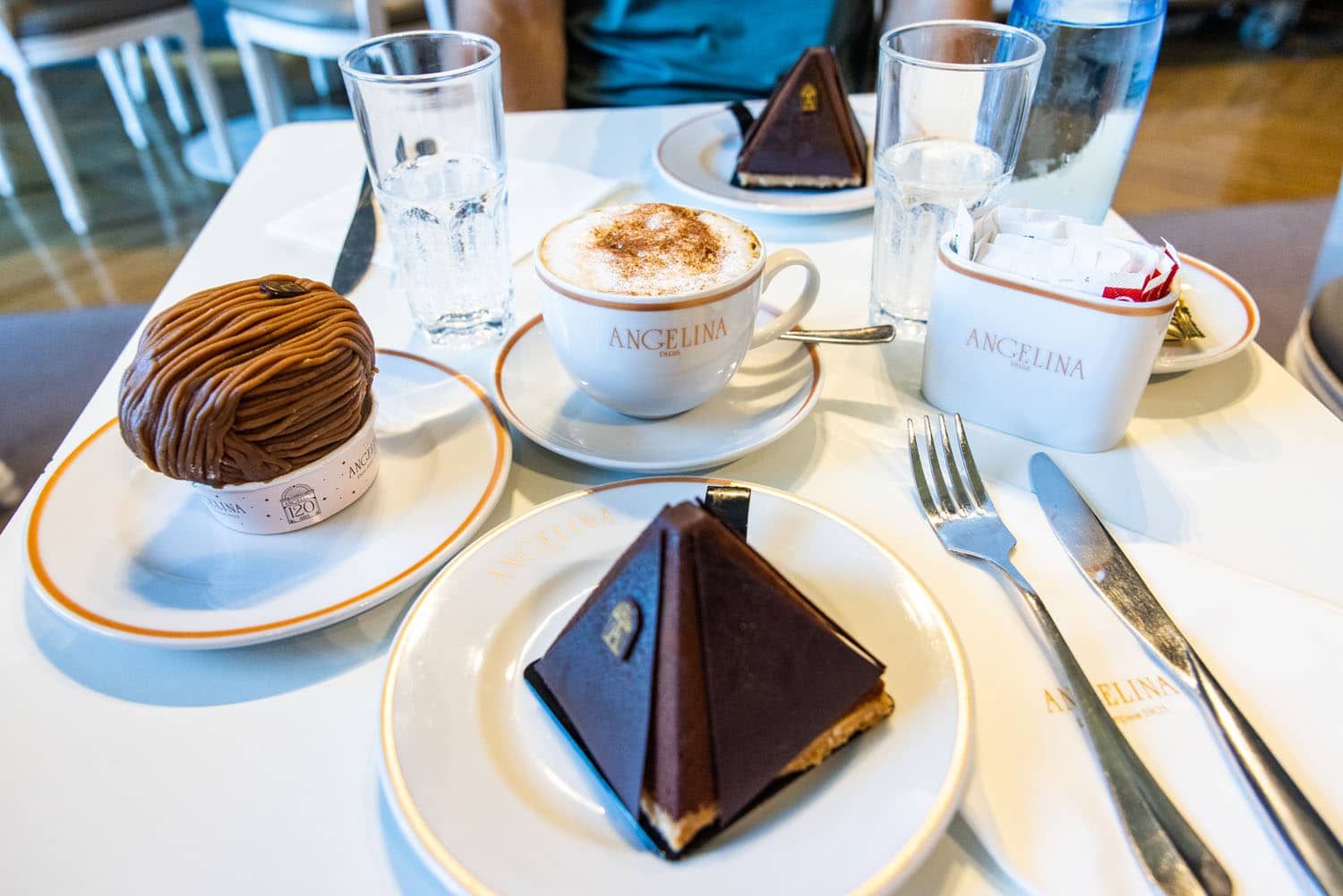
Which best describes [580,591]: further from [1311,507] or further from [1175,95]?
[1175,95]

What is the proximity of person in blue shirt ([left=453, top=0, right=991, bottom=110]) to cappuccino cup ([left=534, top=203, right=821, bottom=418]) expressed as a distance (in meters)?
0.91

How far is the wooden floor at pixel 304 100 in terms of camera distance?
263 cm

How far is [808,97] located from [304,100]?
3266mm

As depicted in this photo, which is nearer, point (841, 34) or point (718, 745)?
point (718, 745)

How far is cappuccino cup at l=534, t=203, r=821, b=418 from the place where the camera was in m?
0.65

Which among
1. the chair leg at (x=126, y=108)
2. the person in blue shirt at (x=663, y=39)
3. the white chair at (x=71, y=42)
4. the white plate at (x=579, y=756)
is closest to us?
the white plate at (x=579, y=756)

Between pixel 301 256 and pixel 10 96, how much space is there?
149 inches

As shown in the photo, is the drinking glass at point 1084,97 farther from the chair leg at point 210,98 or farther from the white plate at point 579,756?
the chair leg at point 210,98

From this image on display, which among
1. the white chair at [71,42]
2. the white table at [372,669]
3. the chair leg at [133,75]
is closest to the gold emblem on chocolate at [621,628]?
the white table at [372,669]

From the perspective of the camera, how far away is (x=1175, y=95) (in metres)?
3.56

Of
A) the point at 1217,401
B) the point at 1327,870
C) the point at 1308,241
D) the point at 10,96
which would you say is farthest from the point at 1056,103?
the point at 10,96

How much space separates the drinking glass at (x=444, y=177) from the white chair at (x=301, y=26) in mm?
1926

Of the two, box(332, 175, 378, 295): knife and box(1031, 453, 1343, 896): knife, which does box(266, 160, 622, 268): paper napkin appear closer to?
box(332, 175, 378, 295): knife

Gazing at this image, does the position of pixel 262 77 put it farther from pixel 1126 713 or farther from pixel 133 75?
pixel 1126 713
